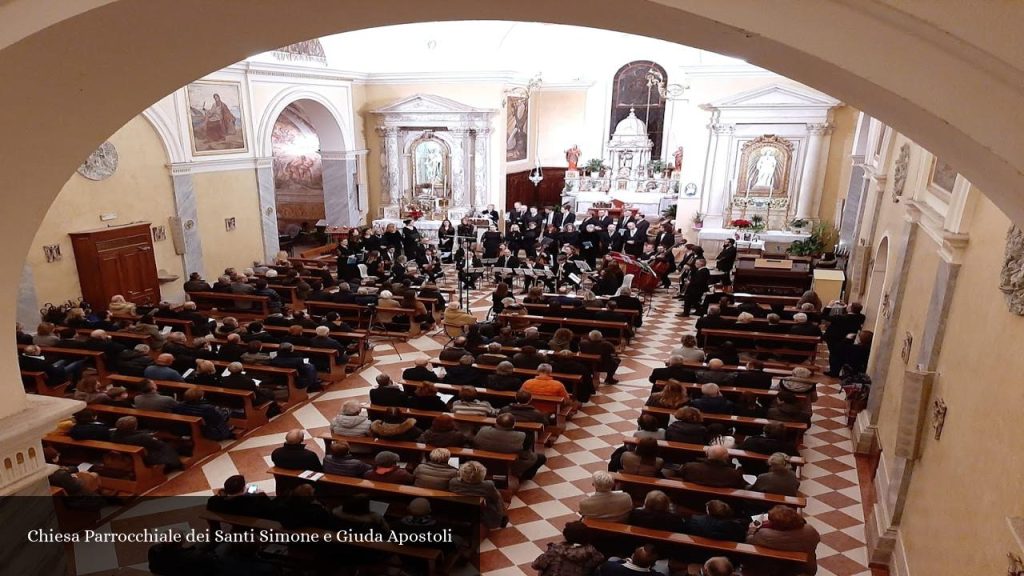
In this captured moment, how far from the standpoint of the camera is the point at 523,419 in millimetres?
7449

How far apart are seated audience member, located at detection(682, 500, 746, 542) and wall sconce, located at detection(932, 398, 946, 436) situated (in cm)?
173

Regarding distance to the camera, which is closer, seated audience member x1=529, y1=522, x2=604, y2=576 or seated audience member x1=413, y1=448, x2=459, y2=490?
seated audience member x1=529, y1=522, x2=604, y2=576

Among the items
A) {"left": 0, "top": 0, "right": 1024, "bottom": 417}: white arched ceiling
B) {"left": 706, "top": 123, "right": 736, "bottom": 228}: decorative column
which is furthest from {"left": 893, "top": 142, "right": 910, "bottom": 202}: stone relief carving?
{"left": 706, "top": 123, "right": 736, "bottom": 228}: decorative column

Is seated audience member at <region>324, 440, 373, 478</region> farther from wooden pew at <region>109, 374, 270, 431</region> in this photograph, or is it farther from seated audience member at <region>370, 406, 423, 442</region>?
wooden pew at <region>109, 374, 270, 431</region>

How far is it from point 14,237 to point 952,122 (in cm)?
350

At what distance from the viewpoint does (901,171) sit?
9.16 metres

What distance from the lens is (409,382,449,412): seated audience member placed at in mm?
7727

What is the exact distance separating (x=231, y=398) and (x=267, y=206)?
10044 mm

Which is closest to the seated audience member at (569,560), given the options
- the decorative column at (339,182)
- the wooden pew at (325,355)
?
the wooden pew at (325,355)

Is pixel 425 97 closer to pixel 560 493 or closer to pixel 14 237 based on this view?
pixel 560 493

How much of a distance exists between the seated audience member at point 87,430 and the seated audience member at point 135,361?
1.69 meters

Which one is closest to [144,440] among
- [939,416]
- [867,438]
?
[939,416]

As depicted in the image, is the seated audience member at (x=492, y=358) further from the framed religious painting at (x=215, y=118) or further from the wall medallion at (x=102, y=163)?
the framed religious painting at (x=215, y=118)

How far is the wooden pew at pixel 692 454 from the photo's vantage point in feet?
22.1
